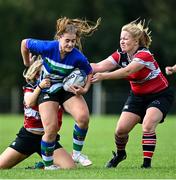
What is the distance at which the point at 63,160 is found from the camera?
32.2 feet

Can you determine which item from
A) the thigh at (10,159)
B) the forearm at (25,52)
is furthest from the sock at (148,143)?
the forearm at (25,52)

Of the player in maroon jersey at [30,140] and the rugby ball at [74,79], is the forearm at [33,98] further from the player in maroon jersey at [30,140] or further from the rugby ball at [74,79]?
the rugby ball at [74,79]

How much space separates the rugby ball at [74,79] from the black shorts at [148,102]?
2.90 ft

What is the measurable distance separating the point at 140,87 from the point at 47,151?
1.57 meters

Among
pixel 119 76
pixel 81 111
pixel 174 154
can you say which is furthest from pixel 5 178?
pixel 174 154

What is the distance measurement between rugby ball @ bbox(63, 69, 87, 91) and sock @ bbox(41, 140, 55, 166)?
72 cm

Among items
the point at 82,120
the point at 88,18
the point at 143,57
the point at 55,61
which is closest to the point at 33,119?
the point at 82,120

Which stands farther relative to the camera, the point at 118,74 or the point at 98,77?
the point at 118,74

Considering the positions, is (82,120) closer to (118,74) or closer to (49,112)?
(49,112)

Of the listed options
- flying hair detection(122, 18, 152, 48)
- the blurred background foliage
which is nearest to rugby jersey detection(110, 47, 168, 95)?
flying hair detection(122, 18, 152, 48)

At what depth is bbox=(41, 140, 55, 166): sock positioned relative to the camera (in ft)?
30.9

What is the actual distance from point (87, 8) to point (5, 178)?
3622 centimetres

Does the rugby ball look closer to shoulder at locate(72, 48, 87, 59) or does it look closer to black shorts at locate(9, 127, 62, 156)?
shoulder at locate(72, 48, 87, 59)

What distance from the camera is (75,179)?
8.27 m
